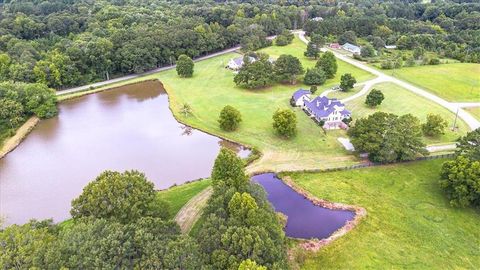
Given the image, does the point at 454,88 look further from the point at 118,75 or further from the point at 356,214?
the point at 118,75

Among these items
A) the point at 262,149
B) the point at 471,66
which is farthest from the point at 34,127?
the point at 471,66

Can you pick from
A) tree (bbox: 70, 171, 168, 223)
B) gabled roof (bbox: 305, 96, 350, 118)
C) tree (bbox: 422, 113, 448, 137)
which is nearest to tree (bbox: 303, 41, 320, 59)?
gabled roof (bbox: 305, 96, 350, 118)

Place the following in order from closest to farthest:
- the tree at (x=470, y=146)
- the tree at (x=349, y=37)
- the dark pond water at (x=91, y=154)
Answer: the tree at (x=470, y=146) → the dark pond water at (x=91, y=154) → the tree at (x=349, y=37)

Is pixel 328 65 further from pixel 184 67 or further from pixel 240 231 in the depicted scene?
pixel 240 231

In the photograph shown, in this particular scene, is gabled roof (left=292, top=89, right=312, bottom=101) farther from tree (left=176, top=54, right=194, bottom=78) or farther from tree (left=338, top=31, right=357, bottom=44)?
tree (left=338, top=31, right=357, bottom=44)

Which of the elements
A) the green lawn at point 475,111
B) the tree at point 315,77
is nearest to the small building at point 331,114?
the tree at point 315,77

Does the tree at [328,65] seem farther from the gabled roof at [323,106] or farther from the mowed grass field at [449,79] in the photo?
the gabled roof at [323,106]
